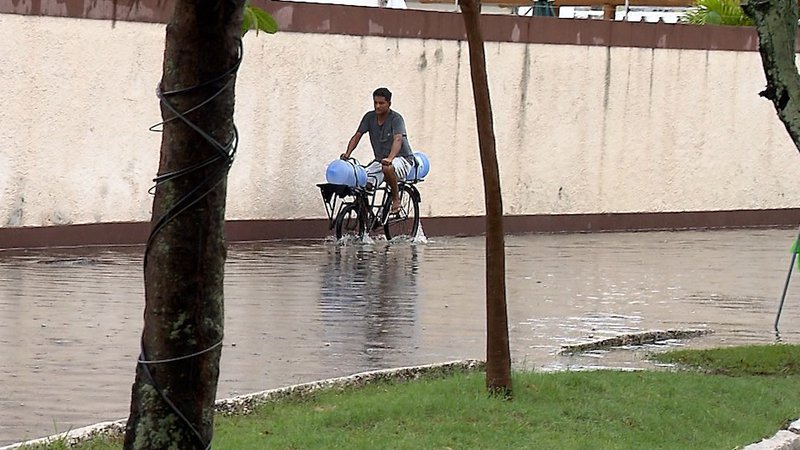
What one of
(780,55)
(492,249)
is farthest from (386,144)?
(492,249)

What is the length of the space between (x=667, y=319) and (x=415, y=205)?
6172 mm

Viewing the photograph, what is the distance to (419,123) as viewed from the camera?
62.9 feet

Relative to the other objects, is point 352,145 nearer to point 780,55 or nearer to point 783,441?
point 780,55

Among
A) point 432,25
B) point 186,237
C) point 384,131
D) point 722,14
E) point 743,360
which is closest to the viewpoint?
point 186,237

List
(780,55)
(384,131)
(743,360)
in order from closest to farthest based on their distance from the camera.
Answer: (780,55) < (743,360) < (384,131)

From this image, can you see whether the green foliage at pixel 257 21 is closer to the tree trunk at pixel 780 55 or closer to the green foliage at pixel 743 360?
the tree trunk at pixel 780 55

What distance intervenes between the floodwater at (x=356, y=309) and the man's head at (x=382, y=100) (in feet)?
4.99

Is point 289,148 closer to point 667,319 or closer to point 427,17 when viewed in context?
point 427,17

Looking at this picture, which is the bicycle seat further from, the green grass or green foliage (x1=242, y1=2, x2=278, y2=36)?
green foliage (x1=242, y1=2, x2=278, y2=36)

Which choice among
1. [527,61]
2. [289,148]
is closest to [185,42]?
[289,148]

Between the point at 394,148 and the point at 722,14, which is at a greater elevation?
the point at 722,14

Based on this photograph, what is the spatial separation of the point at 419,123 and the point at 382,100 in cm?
191

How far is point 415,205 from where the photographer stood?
1814 centimetres

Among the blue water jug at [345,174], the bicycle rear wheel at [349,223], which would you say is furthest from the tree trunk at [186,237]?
the bicycle rear wheel at [349,223]
